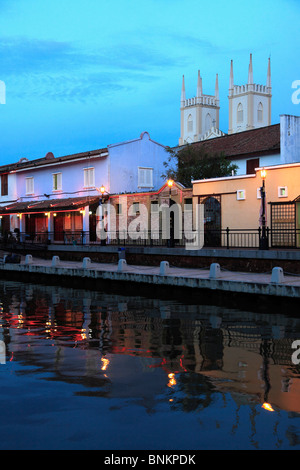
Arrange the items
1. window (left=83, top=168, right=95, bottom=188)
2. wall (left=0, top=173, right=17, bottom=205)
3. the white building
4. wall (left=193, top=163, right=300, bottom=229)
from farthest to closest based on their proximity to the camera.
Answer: the white building, wall (left=0, top=173, right=17, bottom=205), window (left=83, top=168, right=95, bottom=188), wall (left=193, top=163, right=300, bottom=229)

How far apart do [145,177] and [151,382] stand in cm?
3263

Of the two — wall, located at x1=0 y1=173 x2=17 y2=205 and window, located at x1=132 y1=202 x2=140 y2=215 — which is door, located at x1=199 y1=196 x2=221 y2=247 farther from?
wall, located at x1=0 y1=173 x2=17 y2=205

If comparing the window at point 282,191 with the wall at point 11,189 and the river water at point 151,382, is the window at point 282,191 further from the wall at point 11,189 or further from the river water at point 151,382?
the wall at point 11,189

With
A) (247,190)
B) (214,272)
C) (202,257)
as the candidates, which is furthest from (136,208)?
(214,272)

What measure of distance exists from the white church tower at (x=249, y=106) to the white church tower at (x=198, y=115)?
895 cm

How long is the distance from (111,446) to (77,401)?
1565 mm

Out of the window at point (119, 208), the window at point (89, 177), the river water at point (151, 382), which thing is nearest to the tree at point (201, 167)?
the window at point (119, 208)

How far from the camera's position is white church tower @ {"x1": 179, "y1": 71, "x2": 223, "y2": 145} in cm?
11661

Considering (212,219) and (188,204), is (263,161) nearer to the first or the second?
(188,204)

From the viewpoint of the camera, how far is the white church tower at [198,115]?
116606mm

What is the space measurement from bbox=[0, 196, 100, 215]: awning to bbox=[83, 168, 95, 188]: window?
3.93ft

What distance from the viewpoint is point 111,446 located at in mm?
6102

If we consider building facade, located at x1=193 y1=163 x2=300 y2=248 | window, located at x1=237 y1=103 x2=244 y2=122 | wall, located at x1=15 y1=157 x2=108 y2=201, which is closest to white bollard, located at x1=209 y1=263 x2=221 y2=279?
A: building facade, located at x1=193 y1=163 x2=300 y2=248
